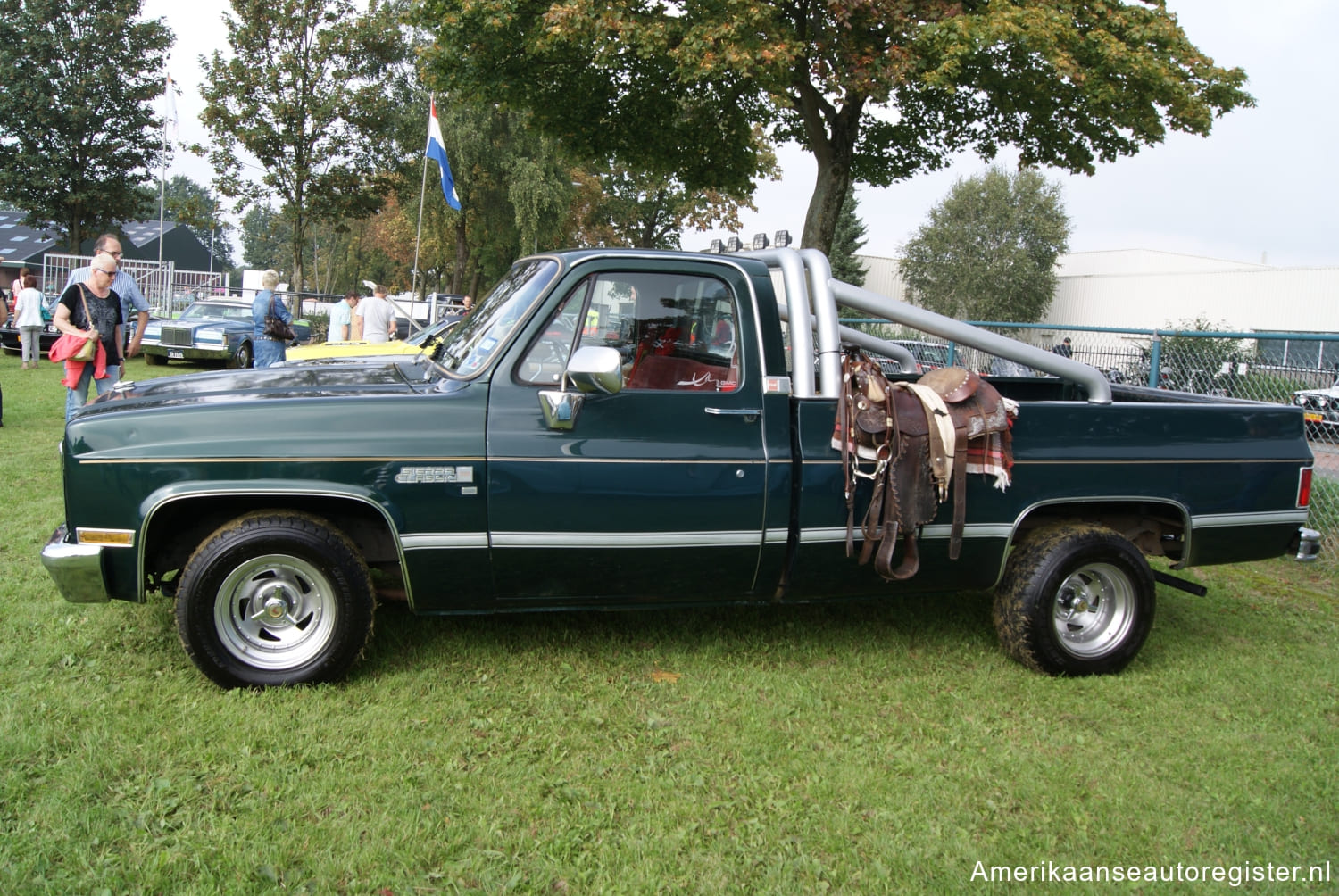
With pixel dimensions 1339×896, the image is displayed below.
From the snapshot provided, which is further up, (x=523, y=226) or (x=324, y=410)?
(x=523, y=226)

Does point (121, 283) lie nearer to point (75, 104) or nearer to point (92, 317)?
point (92, 317)

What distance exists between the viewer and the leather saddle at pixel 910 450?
4.07 metres

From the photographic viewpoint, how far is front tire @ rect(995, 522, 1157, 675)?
442 cm

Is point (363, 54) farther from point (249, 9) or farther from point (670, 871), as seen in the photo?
point (670, 871)

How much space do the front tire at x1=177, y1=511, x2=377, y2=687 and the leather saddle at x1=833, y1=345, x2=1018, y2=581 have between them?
7.04 ft

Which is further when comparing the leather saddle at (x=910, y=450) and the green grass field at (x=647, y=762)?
the leather saddle at (x=910, y=450)

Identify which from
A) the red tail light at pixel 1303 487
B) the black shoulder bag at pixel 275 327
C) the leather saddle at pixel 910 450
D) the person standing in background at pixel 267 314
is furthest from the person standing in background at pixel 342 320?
the red tail light at pixel 1303 487

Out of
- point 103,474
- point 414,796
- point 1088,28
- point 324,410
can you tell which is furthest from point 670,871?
point 1088,28

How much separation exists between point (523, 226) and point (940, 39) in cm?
2482

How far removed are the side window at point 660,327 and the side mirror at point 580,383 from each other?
161 mm

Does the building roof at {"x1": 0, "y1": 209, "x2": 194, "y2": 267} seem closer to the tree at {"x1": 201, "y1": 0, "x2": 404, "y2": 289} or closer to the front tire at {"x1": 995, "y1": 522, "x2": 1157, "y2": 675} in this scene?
the tree at {"x1": 201, "y1": 0, "x2": 404, "y2": 289}

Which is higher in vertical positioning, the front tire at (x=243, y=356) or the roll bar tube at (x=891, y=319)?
the roll bar tube at (x=891, y=319)

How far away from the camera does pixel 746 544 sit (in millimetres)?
4113

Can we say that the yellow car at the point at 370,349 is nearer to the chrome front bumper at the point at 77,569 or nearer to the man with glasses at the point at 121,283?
the man with glasses at the point at 121,283
